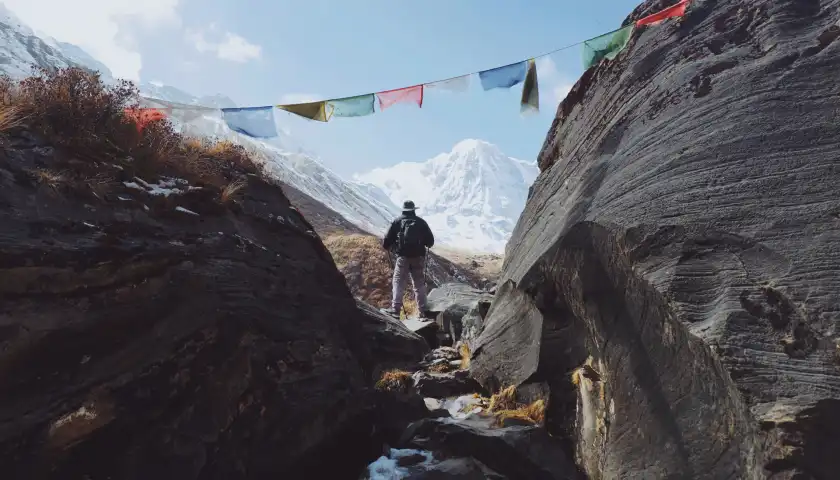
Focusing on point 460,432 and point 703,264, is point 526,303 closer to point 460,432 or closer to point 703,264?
point 460,432

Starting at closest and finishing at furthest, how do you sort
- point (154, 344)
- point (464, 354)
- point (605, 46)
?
point (154, 344)
point (605, 46)
point (464, 354)

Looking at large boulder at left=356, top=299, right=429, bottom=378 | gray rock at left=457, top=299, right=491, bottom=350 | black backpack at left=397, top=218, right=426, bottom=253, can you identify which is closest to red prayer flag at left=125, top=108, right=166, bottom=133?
large boulder at left=356, top=299, right=429, bottom=378

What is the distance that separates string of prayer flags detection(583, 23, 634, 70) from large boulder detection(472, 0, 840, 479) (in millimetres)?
668

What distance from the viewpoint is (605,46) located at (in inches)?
353

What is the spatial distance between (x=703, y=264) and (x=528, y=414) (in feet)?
11.2

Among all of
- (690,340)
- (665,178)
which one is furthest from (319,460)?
(665,178)

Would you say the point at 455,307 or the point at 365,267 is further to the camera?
the point at 365,267

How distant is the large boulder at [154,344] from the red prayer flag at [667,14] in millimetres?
6429

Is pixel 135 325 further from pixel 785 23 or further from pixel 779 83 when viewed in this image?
pixel 785 23

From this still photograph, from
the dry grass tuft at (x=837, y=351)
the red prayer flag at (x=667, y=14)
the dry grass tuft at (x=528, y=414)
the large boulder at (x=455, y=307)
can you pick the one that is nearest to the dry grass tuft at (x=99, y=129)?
the dry grass tuft at (x=528, y=414)

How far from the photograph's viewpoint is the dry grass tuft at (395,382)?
26.9ft

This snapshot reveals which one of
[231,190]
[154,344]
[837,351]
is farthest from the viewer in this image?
[231,190]

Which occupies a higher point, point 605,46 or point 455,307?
point 605,46

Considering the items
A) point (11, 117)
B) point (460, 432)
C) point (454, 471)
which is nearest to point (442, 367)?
point (460, 432)
